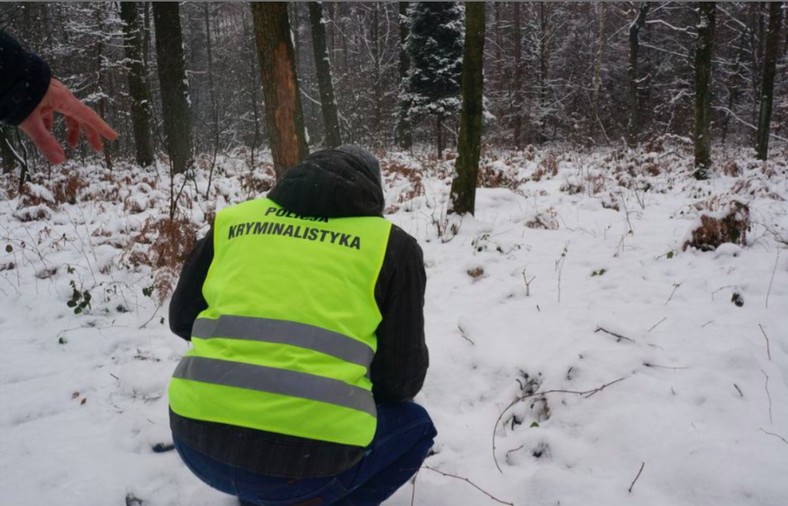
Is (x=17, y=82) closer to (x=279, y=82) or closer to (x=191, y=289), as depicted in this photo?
(x=191, y=289)

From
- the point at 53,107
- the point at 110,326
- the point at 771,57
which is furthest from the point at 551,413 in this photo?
the point at 771,57

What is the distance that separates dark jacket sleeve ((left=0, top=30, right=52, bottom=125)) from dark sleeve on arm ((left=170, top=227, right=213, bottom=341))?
0.76 m

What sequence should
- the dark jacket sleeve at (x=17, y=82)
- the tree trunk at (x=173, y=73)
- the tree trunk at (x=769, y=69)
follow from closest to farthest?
the dark jacket sleeve at (x=17, y=82) → the tree trunk at (x=173, y=73) → the tree trunk at (x=769, y=69)

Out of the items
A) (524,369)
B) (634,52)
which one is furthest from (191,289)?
(634,52)

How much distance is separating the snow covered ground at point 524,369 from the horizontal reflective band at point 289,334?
0.99 metres

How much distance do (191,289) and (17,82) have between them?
0.95 meters

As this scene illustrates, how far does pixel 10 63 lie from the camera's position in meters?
1.64

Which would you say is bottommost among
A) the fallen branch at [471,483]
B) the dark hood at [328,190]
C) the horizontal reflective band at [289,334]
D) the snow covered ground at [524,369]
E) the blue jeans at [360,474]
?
the fallen branch at [471,483]

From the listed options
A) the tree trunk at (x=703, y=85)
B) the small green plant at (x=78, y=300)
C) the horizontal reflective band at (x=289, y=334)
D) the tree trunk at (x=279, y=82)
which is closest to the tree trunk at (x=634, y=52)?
the tree trunk at (x=703, y=85)

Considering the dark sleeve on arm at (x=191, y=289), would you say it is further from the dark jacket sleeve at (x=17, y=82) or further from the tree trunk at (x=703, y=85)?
the tree trunk at (x=703, y=85)

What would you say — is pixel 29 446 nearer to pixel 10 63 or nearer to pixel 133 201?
pixel 10 63

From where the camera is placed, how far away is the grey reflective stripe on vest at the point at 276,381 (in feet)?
4.66

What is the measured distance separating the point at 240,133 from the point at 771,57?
23883 mm

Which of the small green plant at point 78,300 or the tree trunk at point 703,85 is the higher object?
the tree trunk at point 703,85
